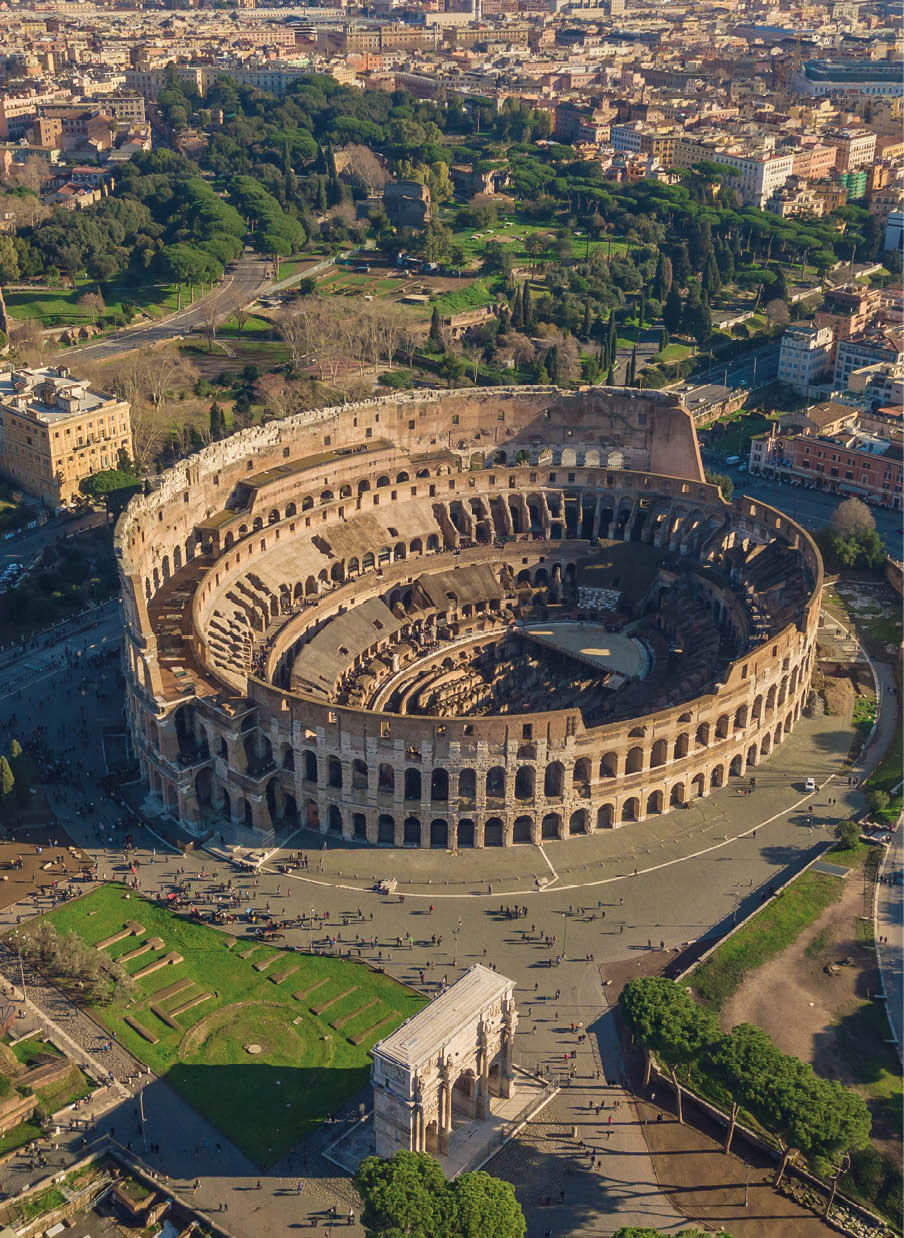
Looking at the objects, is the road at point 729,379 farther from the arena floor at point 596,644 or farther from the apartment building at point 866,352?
the arena floor at point 596,644

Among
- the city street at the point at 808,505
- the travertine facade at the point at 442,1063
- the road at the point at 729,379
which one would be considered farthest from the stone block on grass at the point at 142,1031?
the road at the point at 729,379

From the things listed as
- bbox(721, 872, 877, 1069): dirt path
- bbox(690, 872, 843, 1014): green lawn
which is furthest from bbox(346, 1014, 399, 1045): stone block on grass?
bbox(721, 872, 877, 1069): dirt path

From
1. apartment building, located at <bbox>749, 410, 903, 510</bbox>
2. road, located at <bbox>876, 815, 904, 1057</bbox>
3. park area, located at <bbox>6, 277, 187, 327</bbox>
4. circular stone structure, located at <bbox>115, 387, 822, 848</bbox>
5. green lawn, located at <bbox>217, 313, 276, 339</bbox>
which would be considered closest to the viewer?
road, located at <bbox>876, 815, 904, 1057</bbox>

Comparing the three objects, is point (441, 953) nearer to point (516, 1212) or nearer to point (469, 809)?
point (469, 809)

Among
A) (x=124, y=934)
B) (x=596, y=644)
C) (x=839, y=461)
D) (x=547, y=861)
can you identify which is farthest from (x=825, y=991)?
(x=839, y=461)

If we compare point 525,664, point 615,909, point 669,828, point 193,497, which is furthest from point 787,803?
point 193,497

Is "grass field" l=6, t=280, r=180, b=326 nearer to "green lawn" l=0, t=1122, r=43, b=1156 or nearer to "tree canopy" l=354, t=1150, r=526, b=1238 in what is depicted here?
"green lawn" l=0, t=1122, r=43, b=1156
